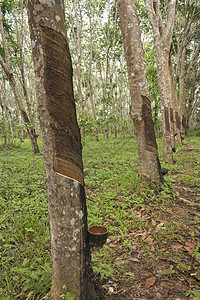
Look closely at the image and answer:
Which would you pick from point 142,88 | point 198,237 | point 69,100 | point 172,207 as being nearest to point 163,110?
point 142,88

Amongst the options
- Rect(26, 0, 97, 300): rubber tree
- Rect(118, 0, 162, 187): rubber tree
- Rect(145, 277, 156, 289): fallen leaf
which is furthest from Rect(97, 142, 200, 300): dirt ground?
Rect(118, 0, 162, 187): rubber tree

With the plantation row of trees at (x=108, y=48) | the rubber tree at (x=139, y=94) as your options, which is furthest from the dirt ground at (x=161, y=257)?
the plantation row of trees at (x=108, y=48)

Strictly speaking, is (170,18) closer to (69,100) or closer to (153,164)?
(153,164)

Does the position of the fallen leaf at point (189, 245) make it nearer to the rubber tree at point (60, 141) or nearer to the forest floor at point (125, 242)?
the forest floor at point (125, 242)

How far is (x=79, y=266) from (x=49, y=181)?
0.80 meters

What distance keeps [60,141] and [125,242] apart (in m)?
2.05

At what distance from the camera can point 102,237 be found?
178 centimetres

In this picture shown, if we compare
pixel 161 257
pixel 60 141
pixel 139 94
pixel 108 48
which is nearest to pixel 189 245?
pixel 161 257

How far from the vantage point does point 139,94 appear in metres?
4.08

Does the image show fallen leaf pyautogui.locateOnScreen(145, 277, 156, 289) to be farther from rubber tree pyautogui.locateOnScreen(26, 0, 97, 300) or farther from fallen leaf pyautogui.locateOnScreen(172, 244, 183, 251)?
rubber tree pyautogui.locateOnScreen(26, 0, 97, 300)

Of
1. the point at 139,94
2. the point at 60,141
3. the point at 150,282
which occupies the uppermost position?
the point at 139,94

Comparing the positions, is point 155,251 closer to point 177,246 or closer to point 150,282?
point 177,246

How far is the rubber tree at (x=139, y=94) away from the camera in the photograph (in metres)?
4.07

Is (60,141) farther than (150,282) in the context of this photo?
No
